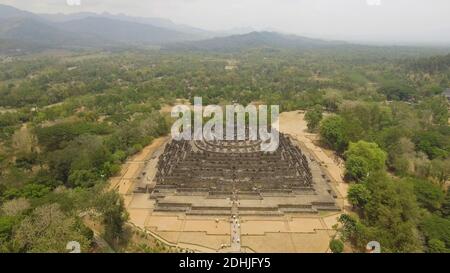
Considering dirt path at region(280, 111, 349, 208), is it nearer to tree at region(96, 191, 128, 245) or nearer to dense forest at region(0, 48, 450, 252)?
dense forest at region(0, 48, 450, 252)

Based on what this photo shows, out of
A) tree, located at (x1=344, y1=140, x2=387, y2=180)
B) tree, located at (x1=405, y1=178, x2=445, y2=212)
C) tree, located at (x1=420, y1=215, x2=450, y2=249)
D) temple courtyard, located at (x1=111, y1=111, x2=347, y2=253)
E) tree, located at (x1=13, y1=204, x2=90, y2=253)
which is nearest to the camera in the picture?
tree, located at (x1=13, y1=204, x2=90, y2=253)

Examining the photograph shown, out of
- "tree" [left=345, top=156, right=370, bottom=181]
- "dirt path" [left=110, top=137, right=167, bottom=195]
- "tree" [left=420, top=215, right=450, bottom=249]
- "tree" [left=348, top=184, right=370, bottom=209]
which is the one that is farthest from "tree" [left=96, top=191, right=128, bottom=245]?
"tree" [left=420, top=215, right=450, bottom=249]

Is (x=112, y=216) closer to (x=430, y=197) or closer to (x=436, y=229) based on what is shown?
(x=436, y=229)

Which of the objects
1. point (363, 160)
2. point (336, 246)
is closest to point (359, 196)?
point (336, 246)

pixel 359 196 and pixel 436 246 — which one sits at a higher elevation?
pixel 359 196

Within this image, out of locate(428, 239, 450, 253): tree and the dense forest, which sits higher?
the dense forest

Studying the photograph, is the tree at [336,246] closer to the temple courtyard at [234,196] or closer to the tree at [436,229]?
the temple courtyard at [234,196]

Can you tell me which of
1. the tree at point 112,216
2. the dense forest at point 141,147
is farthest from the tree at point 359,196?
the tree at point 112,216

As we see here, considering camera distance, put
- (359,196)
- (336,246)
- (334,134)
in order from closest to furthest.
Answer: (336,246) < (359,196) < (334,134)

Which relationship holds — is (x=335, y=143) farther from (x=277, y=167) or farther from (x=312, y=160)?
(x=277, y=167)

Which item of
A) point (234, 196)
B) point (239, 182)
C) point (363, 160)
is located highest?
point (363, 160)
